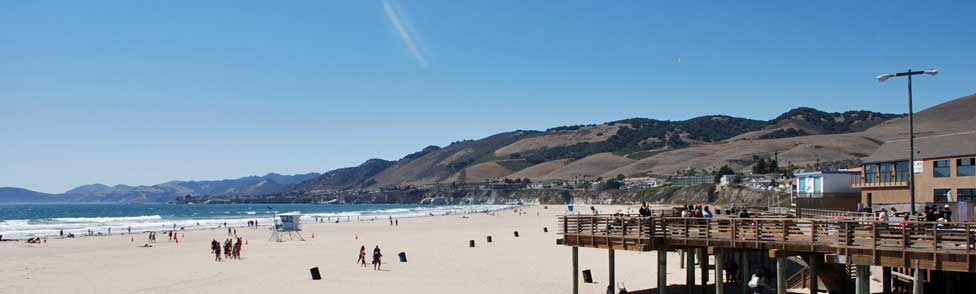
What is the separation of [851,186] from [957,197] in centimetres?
1094

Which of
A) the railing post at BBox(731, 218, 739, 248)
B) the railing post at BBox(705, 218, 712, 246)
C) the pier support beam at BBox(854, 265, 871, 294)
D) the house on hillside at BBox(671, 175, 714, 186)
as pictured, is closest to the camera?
the pier support beam at BBox(854, 265, 871, 294)

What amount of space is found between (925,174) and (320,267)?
1182 inches

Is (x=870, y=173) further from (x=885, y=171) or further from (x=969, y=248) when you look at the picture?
(x=969, y=248)

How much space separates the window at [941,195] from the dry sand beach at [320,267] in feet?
40.9

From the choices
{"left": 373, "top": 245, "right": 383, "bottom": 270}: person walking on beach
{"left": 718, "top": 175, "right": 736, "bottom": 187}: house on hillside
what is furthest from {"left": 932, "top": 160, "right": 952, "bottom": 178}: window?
A: {"left": 718, "top": 175, "right": 736, "bottom": 187}: house on hillside

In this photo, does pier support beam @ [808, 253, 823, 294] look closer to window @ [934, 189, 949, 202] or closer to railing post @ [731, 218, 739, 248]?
railing post @ [731, 218, 739, 248]

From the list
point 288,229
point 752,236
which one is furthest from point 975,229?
point 288,229

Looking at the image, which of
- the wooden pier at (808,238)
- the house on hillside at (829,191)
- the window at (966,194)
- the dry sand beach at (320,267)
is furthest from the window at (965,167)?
the wooden pier at (808,238)

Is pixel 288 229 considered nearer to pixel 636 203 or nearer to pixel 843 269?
pixel 843 269

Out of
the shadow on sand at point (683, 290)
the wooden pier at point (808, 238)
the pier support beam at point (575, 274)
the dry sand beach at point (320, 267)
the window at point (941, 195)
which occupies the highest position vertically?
the window at point (941, 195)

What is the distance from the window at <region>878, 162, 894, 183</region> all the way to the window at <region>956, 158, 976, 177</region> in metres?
4.82

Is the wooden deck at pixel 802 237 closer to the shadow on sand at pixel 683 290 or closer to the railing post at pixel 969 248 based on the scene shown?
the railing post at pixel 969 248

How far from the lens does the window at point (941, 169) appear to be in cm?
3681

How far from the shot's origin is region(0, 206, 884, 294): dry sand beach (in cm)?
3167
